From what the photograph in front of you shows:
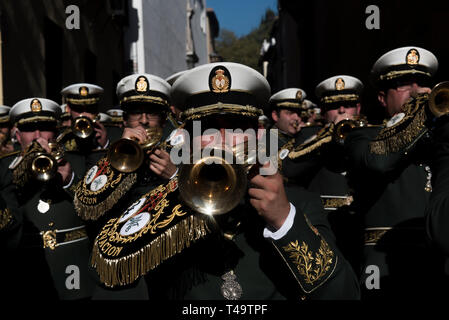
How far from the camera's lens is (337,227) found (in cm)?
555

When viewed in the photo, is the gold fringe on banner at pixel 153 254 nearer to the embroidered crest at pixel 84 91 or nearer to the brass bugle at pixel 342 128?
the brass bugle at pixel 342 128

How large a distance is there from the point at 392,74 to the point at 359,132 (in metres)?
0.55

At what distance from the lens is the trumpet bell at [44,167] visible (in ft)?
13.9

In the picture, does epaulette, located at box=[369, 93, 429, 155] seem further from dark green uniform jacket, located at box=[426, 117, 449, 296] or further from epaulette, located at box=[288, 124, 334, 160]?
epaulette, located at box=[288, 124, 334, 160]

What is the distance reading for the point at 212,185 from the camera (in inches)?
73.9

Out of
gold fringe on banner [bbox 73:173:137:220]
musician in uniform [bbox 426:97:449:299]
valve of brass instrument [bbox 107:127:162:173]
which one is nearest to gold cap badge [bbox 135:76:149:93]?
valve of brass instrument [bbox 107:127:162:173]

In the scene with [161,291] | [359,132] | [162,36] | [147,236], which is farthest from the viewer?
[162,36]

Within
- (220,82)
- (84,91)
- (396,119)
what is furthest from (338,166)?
(84,91)

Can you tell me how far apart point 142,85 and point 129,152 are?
989 millimetres

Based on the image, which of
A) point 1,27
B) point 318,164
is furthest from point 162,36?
point 318,164

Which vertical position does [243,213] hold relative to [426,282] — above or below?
above

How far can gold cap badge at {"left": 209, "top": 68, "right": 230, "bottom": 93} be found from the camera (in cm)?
238

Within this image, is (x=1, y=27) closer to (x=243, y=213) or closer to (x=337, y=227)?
(x=337, y=227)

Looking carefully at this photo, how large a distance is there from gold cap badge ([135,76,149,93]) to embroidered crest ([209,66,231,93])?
7.16 feet
